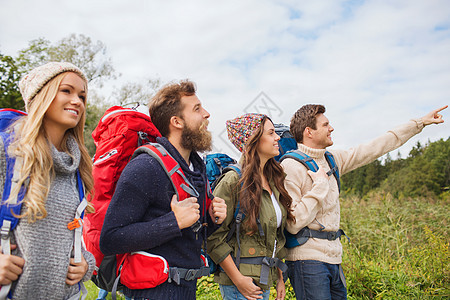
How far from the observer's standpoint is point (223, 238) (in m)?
2.81

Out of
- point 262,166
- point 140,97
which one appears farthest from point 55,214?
point 140,97

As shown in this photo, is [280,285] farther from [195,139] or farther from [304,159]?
[195,139]

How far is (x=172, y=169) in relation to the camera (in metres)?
2.12

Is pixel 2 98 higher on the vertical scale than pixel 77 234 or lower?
higher

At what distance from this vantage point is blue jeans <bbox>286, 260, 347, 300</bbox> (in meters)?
3.01

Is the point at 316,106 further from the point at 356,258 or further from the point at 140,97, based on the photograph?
the point at 140,97

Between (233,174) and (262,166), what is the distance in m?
0.34

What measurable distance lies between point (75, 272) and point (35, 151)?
0.63 metres

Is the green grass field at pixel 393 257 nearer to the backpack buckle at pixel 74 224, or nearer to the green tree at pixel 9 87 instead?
the backpack buckle at pixel 74 224

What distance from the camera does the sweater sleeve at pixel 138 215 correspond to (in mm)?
1934

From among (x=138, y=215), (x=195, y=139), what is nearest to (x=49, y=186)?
(x=138, y=215)

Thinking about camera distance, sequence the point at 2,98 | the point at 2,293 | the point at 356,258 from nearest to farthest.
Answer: the point at 2,293, the point at 356,258, the point at 2,98

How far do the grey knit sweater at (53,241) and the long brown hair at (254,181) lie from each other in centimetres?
128

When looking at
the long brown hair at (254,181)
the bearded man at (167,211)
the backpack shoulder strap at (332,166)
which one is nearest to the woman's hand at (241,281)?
the long brown hair at (254,181)
